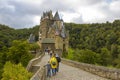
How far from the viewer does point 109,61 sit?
89.1m

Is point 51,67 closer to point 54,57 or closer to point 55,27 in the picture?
point 54,57

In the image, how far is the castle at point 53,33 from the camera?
98.9m

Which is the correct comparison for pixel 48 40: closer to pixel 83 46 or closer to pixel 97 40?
pixel 97 40

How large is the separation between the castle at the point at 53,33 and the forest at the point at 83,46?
383cm

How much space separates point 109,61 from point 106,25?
58.9m

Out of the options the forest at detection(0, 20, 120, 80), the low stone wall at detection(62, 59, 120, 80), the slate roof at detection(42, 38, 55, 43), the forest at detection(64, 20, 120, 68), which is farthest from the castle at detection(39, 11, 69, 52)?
the low stone wall at detection(62, 59, 120, 80)

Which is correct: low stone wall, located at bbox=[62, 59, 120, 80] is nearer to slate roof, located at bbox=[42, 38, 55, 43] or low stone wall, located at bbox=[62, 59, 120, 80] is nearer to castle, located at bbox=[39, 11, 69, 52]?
castle, located at bbox=[39, 11, 69, 52]

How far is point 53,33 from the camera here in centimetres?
10219

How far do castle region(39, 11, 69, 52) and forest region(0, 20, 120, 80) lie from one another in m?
3.83

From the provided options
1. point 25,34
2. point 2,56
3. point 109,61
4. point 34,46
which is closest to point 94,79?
point 2,56

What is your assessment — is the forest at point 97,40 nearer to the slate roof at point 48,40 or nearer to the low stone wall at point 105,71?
the slate roof at point 48,40

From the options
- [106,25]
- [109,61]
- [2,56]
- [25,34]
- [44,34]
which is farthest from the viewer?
[25,34]

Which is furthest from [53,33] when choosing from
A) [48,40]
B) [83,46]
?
[83,46]

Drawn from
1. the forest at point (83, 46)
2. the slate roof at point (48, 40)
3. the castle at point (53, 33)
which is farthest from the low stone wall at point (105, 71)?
the slate roof at point (48, 40)
